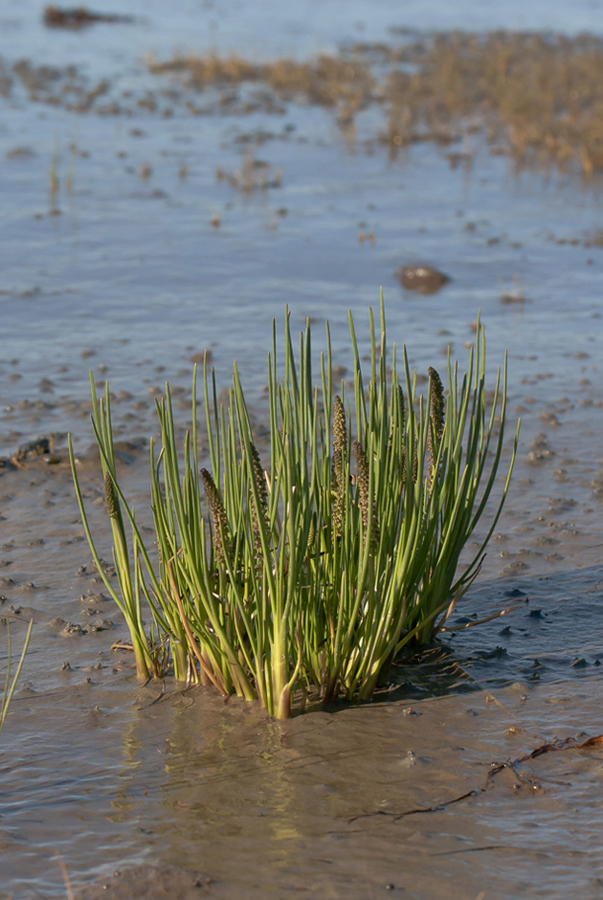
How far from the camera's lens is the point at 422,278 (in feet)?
29.4

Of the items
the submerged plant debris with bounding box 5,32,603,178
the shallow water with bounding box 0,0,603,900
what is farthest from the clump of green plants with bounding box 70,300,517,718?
the submerged plant debris with bounding box 5,32,603,178

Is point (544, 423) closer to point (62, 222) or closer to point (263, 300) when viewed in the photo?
point (263, 300)

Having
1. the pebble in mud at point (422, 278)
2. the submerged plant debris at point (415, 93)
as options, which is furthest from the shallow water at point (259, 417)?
the submerged plant debris at point (415, 93)

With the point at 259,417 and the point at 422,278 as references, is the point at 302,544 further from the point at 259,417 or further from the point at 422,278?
the point at 422,278

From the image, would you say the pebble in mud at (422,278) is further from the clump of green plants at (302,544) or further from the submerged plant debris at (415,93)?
the clump of green plants at (302,544)

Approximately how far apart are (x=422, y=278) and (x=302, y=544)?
6.17m

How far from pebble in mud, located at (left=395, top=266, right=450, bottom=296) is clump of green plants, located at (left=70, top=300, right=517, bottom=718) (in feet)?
17.8

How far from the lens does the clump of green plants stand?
3.11 meters

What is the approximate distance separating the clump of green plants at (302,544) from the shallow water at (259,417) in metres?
0.18

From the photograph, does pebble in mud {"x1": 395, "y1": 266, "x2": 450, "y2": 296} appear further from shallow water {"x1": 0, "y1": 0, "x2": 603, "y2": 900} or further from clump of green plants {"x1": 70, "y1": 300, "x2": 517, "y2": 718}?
clump of green plants {"x1": 70, "y1": 300, "x2": 517, "y2": 718}

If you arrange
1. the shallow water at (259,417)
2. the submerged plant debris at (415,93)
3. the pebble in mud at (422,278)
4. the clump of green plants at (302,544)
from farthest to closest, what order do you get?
the submerged plant debris at (415,93), the pebble in mud at (422,278), the clump of green plants at (302,544), the shallow water at (259,417)

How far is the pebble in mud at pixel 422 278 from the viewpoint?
8891 mm

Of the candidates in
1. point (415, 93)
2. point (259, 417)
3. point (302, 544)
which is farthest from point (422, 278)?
point (415, 93)

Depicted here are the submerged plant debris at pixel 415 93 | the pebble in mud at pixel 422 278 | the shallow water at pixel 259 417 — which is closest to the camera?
the shallow water at pixel 259 417
